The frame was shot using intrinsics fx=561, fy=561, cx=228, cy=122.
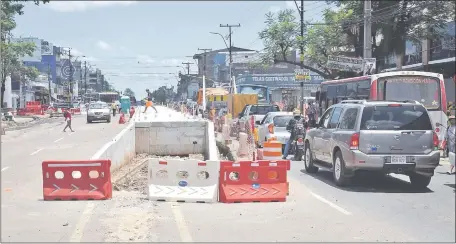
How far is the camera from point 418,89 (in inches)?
780

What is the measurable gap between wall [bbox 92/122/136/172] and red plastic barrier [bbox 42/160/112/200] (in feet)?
4.55

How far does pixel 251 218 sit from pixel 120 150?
29.6 ft

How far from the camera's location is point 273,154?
45.4ft

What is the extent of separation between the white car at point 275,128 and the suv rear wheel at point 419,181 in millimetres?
7616

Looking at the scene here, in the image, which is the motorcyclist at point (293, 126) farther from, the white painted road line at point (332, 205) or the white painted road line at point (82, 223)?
the white painted road line at point (82, 223)

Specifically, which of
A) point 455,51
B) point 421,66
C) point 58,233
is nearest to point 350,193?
point 58,233

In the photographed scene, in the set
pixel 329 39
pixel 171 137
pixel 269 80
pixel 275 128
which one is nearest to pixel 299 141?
pixel 275 128

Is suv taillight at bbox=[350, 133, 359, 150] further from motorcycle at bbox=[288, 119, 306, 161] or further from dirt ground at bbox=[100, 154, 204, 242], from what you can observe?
motorcycle at bbox=[288, 119, 306, 161]

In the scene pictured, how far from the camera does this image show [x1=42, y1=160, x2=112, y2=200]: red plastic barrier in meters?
10.3

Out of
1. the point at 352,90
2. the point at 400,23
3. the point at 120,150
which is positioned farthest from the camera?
the point at 400,23

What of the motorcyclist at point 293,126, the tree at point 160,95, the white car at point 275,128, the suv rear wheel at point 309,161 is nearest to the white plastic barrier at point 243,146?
the white car at point 275,128

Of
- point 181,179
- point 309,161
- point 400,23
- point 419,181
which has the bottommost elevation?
point 419,181

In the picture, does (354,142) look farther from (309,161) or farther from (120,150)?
(120,150)

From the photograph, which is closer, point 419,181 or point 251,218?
point 251,218
